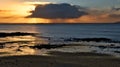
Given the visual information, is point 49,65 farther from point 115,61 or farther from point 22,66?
point 115,61

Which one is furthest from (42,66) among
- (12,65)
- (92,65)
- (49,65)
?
(92,65)

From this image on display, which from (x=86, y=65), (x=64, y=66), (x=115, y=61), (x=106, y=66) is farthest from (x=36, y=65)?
(x=115, y=61)

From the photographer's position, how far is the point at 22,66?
91.6ft

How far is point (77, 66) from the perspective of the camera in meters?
29.1

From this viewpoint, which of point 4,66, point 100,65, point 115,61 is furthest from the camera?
point 115,61

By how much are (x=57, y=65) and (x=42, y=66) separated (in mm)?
1483

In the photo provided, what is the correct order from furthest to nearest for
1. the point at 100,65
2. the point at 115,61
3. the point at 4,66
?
the point at 115,61
the point at 100,65
the point at 4,66

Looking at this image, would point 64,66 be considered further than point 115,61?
No

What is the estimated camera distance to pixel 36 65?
2917 centimetres

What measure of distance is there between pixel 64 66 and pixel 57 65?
2.70 ft

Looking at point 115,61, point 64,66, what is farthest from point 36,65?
point 115,61

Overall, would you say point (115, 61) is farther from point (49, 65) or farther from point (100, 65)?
point (49, 65)

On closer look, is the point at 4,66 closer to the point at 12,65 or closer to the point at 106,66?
the point at 12,65

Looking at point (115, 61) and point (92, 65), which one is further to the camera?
point (115, 61)
